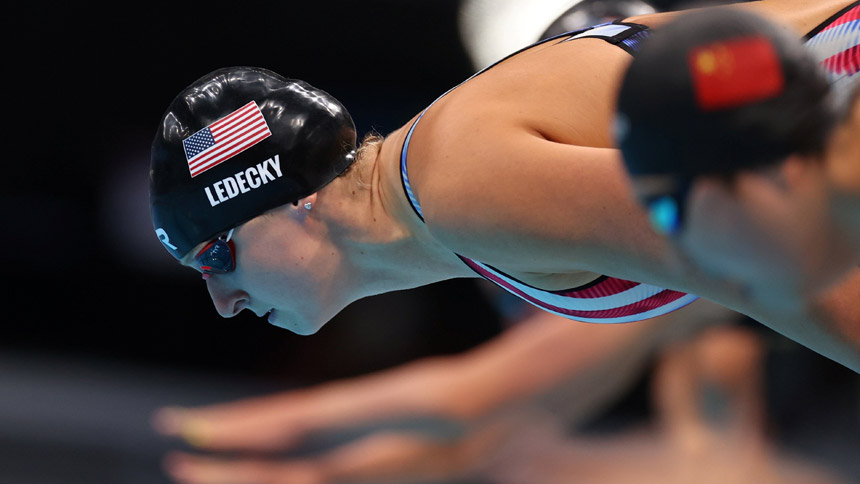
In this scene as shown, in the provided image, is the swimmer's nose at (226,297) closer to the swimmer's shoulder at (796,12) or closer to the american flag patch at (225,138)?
the american flag patch at (225,138)

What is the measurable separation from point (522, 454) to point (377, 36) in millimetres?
3030

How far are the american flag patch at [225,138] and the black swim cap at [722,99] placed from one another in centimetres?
115

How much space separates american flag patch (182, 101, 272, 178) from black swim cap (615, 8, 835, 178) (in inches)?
45.2

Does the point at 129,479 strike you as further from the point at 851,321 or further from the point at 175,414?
the point at 851,321

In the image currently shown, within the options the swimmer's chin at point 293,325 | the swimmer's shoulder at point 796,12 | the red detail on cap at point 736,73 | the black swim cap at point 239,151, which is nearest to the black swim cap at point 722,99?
the red detail on cap at point 736,73

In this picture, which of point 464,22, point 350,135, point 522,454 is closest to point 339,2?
point 464,22

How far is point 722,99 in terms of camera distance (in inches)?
31.0

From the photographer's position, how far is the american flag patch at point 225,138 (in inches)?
72.7

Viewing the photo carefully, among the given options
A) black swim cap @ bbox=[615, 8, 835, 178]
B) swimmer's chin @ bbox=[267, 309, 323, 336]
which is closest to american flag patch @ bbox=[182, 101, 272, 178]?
swimmer's chin @ bbox=[267, 309, 323, 336]

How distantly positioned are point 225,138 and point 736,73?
1280mm

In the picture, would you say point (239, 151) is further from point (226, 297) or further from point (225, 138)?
point (226, 297)

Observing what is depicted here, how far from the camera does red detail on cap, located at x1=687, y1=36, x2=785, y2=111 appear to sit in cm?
78

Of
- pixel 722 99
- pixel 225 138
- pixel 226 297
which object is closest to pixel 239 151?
pixel 225 138

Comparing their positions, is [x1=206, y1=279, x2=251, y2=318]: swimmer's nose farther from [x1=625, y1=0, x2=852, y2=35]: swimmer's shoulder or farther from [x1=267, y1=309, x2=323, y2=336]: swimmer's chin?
[x1=625, y1=0, x2=852, y2=35]: swimmer's shoulder
